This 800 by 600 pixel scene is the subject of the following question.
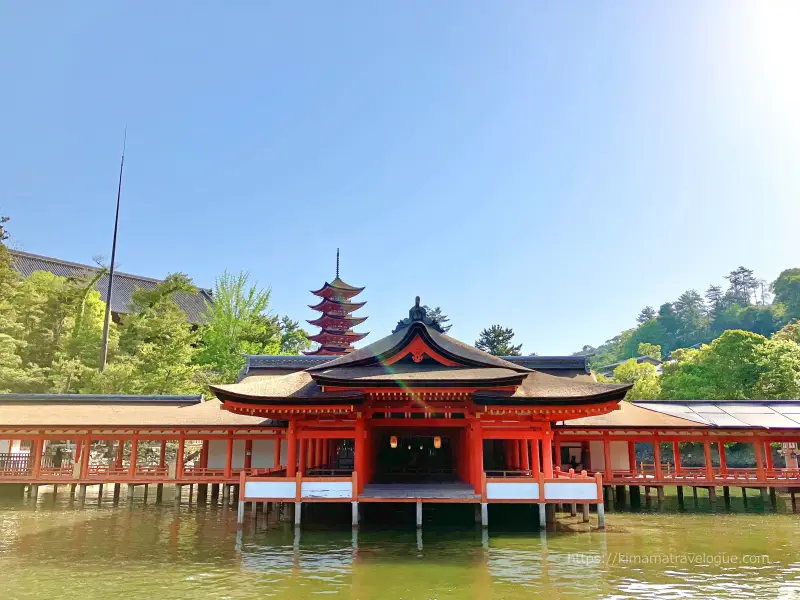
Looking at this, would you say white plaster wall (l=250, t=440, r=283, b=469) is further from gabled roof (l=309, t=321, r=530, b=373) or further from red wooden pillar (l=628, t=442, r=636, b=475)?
red wooden pillar (l=628, t=442, r=636, b=475)

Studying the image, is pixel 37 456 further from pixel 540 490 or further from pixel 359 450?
pixel 540 490

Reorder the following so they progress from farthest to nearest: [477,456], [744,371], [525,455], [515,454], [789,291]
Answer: [789,291], [744,371], [515,454], [525,455], [477,456]

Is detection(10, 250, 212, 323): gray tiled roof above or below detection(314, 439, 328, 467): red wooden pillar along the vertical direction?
above

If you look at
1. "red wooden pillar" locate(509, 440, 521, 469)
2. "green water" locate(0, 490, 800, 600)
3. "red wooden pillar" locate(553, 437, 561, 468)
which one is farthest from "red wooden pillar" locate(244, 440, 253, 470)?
"red wooden pillar" locate(553, 437, 561, 468)

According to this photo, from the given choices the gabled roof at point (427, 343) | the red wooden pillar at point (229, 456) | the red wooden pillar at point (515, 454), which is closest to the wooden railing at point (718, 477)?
the red wooden pillar at point (515, 454)

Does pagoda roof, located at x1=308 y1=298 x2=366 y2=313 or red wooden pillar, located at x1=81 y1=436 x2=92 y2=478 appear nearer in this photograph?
red wooden pillar, located at x1=81 y1=436 x2=92 y2=478

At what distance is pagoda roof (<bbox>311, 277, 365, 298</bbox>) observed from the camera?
4984 centimetres

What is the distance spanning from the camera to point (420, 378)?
16047mm

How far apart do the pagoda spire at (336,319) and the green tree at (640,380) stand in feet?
74.5

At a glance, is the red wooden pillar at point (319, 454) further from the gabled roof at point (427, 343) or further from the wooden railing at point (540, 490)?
the wooden railing at point (540, 490)

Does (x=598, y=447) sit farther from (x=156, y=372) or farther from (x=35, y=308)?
(x=35, y=308)

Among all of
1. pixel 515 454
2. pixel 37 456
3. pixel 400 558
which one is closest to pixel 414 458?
pixel 515 454

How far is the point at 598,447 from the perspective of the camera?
78.3ft

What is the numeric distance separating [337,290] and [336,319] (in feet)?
8.51
